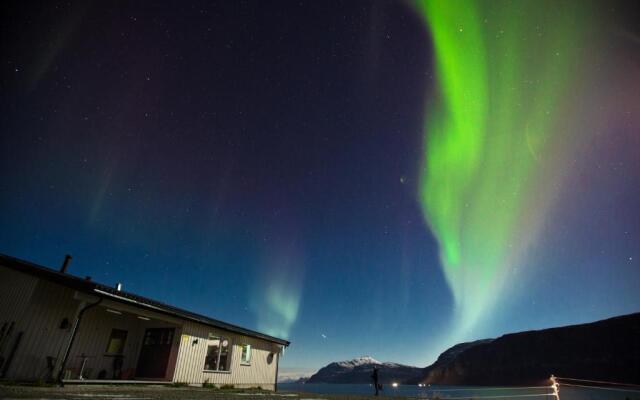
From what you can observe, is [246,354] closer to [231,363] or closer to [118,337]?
[231,363]

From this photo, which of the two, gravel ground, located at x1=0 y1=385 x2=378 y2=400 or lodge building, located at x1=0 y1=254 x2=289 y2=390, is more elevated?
lodge building, located at x1=0 y1=254 x2=289 y2=390

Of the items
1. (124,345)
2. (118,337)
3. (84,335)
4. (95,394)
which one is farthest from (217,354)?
(95,394)

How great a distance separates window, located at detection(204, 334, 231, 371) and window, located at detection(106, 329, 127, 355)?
161 inches

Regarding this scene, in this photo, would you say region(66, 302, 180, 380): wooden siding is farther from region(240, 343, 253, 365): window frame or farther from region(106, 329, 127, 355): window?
region(240, 343, 253, 365): window frame

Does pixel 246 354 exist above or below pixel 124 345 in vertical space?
below

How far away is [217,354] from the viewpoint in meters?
17.1

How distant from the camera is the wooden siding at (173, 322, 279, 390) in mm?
14867

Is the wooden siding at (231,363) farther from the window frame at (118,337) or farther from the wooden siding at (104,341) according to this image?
the window frame at (118,337)

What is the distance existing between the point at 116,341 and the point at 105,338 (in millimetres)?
685

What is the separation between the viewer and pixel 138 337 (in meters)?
16.0

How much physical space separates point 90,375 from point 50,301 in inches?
154

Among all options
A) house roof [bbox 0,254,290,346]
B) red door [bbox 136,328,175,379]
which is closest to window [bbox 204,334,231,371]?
red door [bbox 136,328,175,379]

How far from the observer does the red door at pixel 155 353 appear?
1479 centimetres

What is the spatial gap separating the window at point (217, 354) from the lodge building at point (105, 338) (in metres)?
0.05
